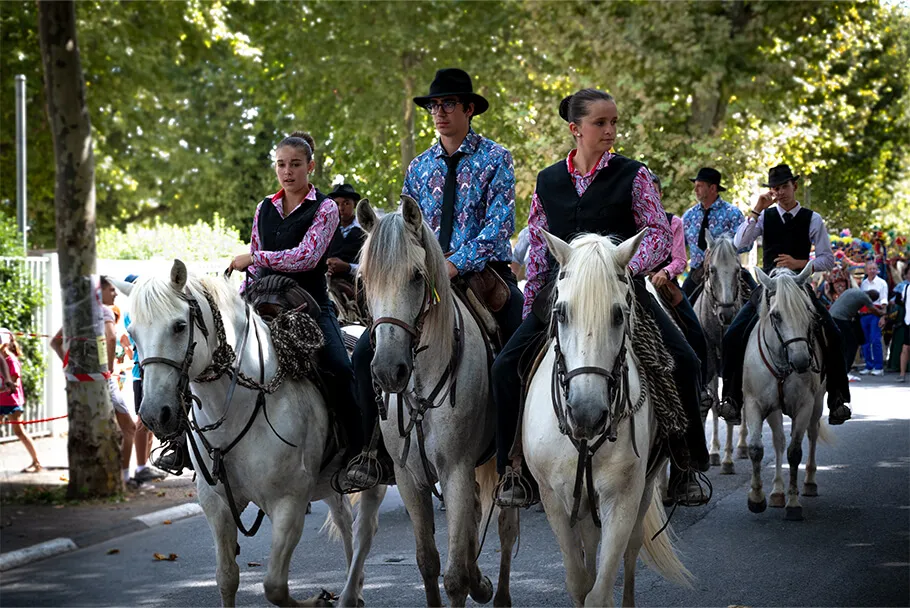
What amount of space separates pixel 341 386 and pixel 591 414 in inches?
103

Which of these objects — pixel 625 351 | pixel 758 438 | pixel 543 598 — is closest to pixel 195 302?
pixel 625 351

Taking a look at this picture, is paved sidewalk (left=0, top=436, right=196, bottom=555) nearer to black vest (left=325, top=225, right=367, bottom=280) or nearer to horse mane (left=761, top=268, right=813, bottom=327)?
black vest (left=325, top=225, right=367, bottom=280)

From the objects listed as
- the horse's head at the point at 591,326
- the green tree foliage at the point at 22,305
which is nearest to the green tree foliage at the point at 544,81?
the green tree foliage at the point at 22,305

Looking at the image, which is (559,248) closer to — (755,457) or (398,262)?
(398,262)

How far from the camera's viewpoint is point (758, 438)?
10602mm

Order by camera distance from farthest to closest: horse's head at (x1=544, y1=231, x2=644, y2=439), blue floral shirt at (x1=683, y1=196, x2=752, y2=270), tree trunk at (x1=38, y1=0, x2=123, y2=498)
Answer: blue floral shirt at (x1=683, y1=196, x2=752, y2=270), tree trunk at (x1=38, y1=0, x2=123, y2=498), horse's head at (x1=544, y1=231, x2=644, y2=439)

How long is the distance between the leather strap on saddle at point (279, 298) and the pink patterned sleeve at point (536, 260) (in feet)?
5.06

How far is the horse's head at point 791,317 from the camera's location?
10.5 m

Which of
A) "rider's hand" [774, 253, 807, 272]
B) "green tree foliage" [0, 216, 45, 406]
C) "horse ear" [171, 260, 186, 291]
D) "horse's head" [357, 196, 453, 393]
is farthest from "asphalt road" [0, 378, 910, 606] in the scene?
"green tree foliage" [0, 216, 45, 406]

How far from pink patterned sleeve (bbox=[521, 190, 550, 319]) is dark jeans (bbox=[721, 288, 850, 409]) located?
16.8 ft

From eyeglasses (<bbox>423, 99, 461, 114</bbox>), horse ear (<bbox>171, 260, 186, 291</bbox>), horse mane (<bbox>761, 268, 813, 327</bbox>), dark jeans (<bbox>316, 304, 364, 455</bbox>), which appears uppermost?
eyeglasses (<bbox>423, 99, 461, 114</bbox>)

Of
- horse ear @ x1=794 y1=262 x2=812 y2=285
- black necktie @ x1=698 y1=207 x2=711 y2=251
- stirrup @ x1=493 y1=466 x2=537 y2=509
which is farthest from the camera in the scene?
black necktie @ x1=698 y1=207 x2=711 y2=251

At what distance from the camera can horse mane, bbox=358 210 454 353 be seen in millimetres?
5570

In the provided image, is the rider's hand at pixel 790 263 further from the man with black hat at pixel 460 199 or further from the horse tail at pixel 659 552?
the man with black hat at pixel 460 199
